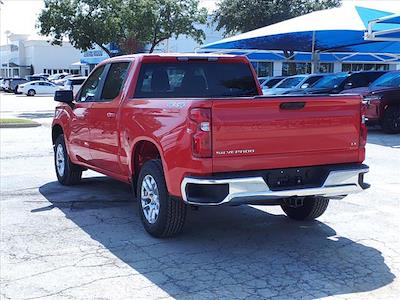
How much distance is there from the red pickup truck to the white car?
152ft

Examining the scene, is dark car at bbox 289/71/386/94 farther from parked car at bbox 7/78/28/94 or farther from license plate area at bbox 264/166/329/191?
parked car at bbox 7/78/28/94

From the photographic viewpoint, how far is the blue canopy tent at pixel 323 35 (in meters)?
20.6

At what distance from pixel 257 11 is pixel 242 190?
3620cm

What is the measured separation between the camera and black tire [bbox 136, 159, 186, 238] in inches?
216

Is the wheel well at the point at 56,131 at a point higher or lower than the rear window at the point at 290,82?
lower

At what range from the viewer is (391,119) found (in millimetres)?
15633

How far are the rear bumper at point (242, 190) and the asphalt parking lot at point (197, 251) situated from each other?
593 mm

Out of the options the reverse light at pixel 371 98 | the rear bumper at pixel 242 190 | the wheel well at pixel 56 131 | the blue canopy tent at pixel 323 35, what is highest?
the blue canopy tent at pixel 323 35

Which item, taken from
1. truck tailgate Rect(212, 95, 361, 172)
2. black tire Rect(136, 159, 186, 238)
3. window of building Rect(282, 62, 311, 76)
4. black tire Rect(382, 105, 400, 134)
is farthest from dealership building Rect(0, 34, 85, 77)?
truck tailgate Rect(212, 95, 361, 172)

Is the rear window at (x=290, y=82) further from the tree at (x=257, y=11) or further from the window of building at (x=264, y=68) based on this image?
the window of building at (x=264, y=68)

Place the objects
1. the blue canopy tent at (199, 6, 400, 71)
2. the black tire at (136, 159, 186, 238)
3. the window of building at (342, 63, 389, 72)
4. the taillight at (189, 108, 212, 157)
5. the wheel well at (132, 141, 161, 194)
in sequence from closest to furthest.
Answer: the taillight at (189, 108, 212, 157) → the black tire at (136, 159, 186, 238) → the wheel well at (132, 141, 161, 194) → the blue canopy tent at (199, 6, 400, 71) → the window of building at (342, 63, 389, 72)

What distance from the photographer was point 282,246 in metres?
5.59

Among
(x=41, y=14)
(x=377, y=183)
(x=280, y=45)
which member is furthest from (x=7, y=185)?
(x=280, y=45)

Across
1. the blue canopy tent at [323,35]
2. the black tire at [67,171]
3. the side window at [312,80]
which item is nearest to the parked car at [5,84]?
the blue canopy tent at [323,35]
